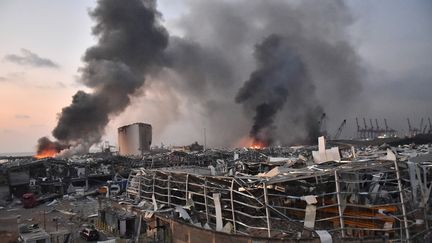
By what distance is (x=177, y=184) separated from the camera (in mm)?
18266

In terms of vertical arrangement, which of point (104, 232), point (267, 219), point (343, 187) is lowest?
point (104, 232)

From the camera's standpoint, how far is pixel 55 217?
24.9m

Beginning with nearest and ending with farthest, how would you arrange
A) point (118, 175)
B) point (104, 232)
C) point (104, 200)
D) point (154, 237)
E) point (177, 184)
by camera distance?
point (154, 237), point (177, 184), point (104, 232), point (104, 200), point (118, 175)

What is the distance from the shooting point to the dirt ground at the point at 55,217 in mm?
19750

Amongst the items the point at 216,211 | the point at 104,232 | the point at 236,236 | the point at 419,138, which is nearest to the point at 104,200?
the point at 104,232

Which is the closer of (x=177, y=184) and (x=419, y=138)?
(x=177, y=184)

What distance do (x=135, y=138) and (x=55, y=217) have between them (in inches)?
1889

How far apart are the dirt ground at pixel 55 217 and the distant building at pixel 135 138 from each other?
126ft

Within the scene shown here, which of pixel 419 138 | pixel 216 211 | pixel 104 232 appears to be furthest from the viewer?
pixel 419 138

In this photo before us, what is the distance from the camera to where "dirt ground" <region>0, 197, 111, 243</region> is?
→ 19750 millimetres

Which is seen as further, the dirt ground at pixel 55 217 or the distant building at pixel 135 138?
the distant building at pixel 135 138

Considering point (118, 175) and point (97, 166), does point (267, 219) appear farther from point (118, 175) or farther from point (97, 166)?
point (97, 166)

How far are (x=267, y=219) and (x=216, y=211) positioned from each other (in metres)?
2.43

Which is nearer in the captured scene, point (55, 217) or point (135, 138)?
point (55, 217)
